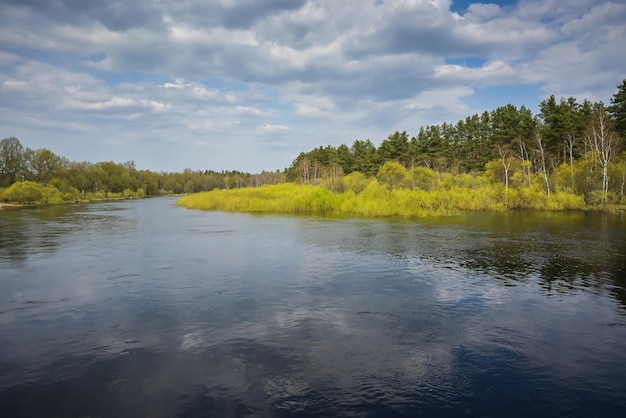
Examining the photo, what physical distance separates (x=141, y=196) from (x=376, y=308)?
137960mm

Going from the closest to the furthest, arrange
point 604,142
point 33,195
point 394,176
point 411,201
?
1. point 411,201
2. point 604,142
3. point 394,176
4. point 33,195

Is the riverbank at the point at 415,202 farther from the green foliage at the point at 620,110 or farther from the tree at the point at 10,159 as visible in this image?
the tree at the point at 10,159

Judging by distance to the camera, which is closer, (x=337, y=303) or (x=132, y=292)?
(x=337, y=303)

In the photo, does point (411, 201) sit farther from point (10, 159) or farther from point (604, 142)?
point (10, 159)

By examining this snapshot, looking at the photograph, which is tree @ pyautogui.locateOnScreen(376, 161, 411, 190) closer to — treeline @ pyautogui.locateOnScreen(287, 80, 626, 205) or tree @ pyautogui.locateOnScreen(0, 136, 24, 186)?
treeline @ pyautogui.locateOnScreen(287, 80, 626, 205)

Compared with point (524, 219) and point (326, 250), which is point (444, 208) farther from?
point (326, 250)

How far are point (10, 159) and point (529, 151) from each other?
349 ft

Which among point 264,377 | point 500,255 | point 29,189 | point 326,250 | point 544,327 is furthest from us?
point 29,189

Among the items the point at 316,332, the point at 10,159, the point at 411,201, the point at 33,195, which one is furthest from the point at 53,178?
the point at 316,332

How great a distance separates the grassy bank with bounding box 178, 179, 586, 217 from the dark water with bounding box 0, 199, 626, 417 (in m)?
23.6

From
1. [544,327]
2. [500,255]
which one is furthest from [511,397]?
[500,255]

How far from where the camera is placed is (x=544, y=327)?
12531 millimetres

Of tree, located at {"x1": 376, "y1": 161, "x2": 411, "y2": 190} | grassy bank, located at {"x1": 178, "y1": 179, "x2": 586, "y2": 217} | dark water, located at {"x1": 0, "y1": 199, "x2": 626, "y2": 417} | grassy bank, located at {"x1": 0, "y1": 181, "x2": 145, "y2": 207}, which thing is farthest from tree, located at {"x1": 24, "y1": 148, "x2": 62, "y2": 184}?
dark water, located at {"x1": 0, "y1": 199, "x2": 626, "y2": 417}

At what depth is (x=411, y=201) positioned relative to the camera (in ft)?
161
